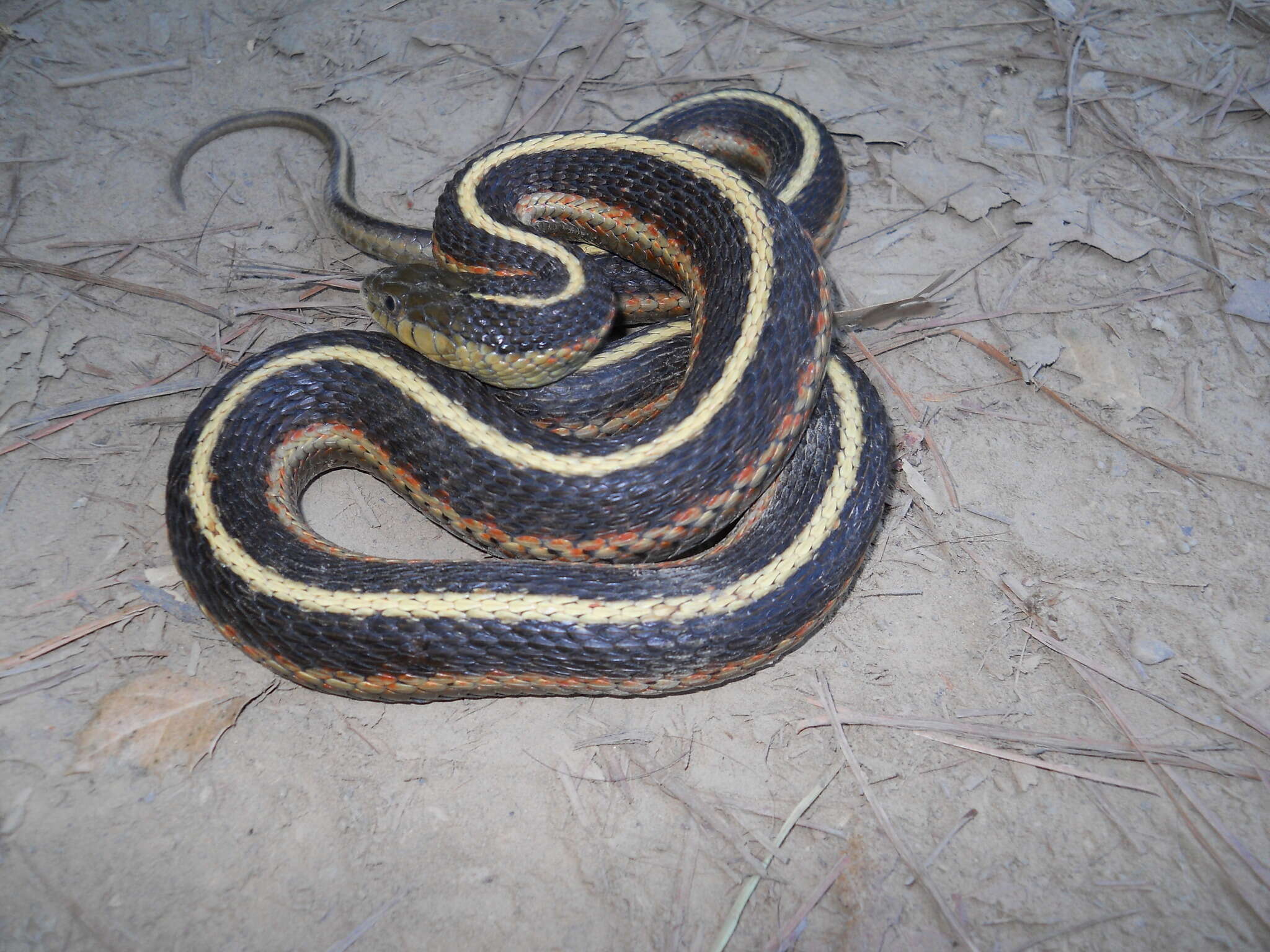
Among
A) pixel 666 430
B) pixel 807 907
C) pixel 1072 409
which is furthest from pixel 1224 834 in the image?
pixel 666 430

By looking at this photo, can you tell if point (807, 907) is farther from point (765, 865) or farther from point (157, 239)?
point (157, 239)

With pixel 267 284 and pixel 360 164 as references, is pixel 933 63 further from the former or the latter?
pixel 267 284

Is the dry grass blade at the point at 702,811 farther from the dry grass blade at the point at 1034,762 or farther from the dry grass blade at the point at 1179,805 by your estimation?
the dry grass blade at the point at 1179,805

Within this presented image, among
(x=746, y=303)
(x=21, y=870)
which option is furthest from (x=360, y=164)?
(x=21, y=870)

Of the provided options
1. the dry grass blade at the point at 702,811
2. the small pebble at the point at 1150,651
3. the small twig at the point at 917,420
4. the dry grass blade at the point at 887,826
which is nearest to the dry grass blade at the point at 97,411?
the dry grass blade at the point at 702,811

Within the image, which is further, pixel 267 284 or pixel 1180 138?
pixel 1180 138

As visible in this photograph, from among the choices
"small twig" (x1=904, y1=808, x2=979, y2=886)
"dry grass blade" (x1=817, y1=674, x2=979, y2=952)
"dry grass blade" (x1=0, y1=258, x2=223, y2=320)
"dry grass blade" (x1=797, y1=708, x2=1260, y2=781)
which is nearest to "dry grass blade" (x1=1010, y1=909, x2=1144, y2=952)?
"dry grass blade" (x1=817, y1=674, x2=979, y2=952)
